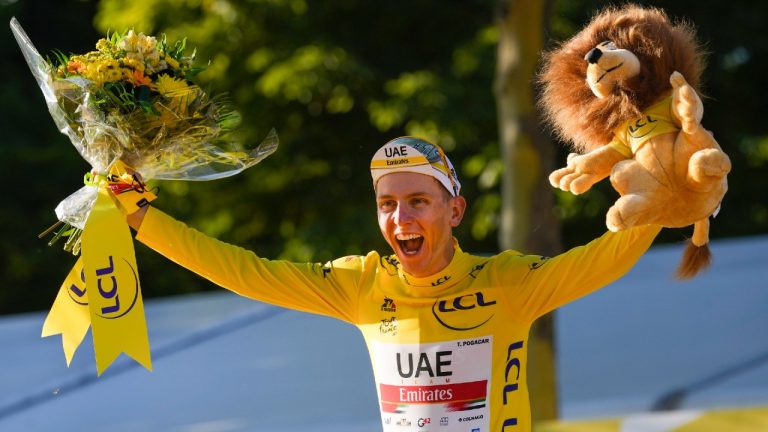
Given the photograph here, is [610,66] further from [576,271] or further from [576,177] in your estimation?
[576,271]

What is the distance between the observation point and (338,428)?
559 centimetres

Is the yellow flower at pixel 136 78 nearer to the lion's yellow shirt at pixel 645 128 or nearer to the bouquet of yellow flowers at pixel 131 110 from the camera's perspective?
the bouquet of yellow flowers at pixel 131 110

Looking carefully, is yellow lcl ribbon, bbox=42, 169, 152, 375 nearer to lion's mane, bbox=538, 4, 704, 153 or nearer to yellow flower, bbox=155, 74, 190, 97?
yellow flower, bbox=155, 74, 190, 97

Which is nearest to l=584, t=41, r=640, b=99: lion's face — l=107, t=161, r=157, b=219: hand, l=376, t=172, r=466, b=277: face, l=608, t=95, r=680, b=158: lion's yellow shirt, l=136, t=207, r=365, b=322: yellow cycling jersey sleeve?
l=608, t=95, r=680, b=158: lion's yellow shirt

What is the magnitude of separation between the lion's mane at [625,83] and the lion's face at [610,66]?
0.06ft

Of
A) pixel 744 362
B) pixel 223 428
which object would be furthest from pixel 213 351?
pixel 744 362

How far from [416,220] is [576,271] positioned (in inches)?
18.5

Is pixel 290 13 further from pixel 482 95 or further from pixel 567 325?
pixel 567 325

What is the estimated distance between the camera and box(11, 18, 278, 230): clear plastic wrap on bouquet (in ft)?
12.0

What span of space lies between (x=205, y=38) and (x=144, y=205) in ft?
22.1

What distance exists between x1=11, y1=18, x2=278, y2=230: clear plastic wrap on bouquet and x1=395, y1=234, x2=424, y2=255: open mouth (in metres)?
0.61

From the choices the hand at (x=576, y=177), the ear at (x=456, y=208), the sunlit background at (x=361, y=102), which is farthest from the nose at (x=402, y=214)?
the sunlit background at (x=361, y=102)

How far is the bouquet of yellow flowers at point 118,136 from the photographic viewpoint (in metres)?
3.67

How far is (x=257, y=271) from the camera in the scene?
12.5 ft
